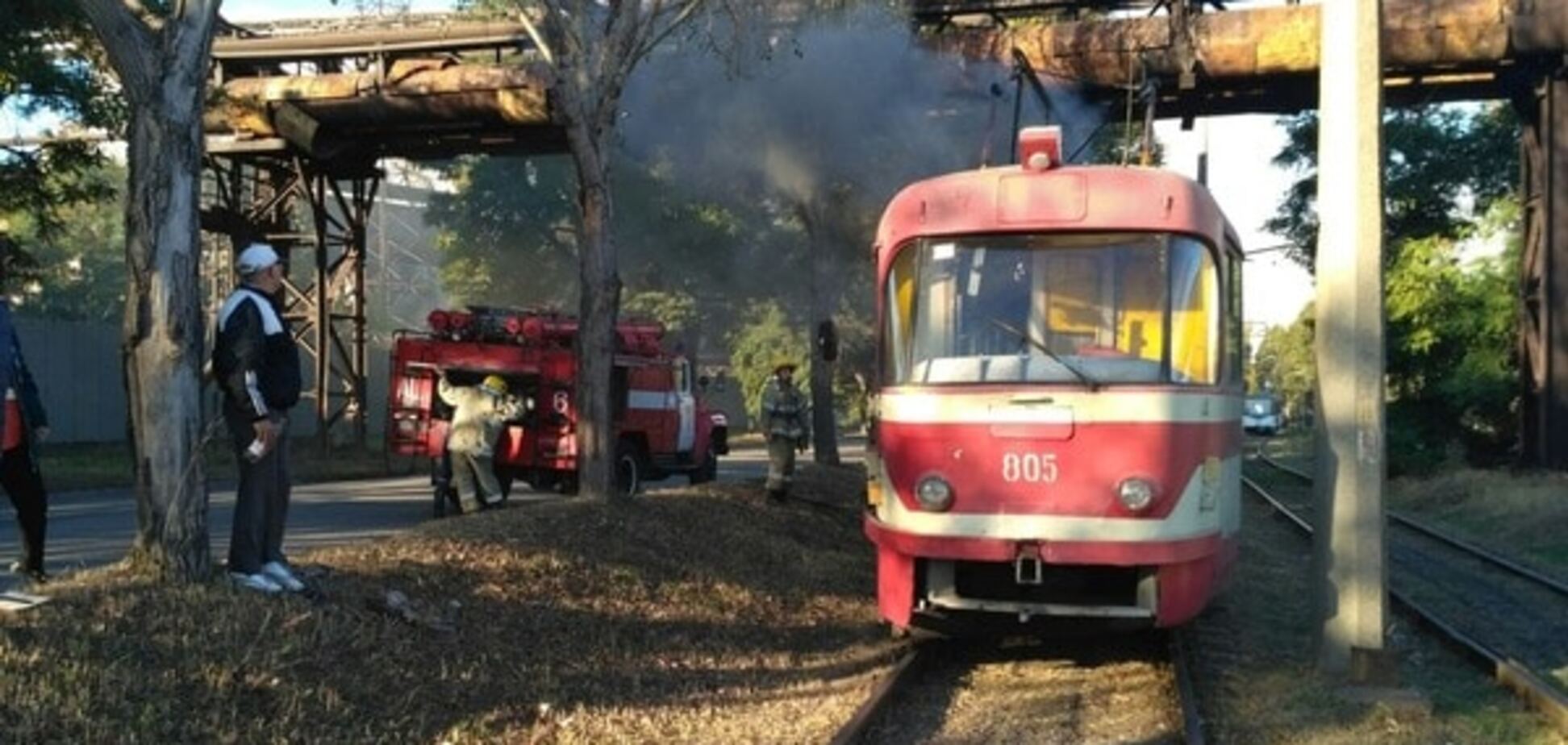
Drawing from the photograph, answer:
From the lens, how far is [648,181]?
37.4 m

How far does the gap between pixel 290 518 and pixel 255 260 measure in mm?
9480

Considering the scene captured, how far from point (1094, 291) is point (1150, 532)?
1424 millimetres

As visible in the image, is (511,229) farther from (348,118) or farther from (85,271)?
(85,271)

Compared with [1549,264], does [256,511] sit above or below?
below

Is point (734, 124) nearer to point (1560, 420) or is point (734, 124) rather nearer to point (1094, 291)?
point (1094, 291)

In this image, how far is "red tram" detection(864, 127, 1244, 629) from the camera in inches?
310

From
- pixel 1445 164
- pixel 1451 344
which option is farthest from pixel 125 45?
pixel 1445 164

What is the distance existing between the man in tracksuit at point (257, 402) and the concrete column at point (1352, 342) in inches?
216

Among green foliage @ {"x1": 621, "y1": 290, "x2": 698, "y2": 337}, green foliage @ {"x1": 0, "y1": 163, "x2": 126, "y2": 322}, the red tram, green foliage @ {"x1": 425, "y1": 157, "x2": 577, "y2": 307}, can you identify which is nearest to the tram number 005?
the red tram

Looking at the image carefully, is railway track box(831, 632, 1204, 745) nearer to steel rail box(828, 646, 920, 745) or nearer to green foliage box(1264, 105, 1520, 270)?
steel rail box(828, 646, 920, 745)

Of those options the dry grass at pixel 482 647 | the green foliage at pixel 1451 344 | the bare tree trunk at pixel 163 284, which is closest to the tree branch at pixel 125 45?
the bare tree trunk at pixel 163 284

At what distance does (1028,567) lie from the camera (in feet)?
26.2

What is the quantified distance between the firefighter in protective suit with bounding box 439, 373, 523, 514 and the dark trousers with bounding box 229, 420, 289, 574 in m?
6.65

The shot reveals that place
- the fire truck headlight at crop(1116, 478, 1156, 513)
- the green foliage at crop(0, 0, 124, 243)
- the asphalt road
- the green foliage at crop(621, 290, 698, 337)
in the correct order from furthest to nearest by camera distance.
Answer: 1. the green foliage at crop(621, 290, 698, 337)
2. the green foliage at crop(0, 0, 124, 243)
3. the asphalt road
4. the fire truck headlight at crop(1116, 478, 1156, 513)
